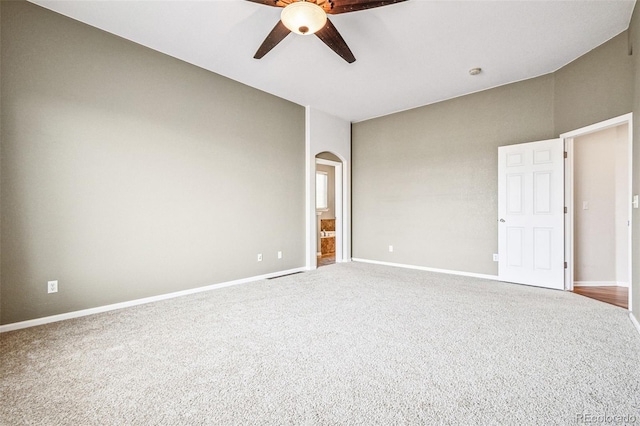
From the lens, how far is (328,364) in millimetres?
1982

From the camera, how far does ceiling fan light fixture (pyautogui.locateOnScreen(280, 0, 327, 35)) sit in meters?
2.21

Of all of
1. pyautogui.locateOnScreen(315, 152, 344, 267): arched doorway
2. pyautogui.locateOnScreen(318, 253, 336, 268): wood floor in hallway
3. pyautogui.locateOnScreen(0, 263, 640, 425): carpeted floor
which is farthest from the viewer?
pyautogui.locateOnScreen(315, 152, 344, 267): arched doorway

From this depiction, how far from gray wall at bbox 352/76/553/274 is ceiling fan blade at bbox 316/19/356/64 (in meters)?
2.84

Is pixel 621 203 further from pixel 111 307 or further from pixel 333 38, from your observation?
pixel 111 307

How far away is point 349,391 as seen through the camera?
168 centimetres

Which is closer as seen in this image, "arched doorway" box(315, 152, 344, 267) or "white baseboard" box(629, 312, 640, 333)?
"white baseboard" box(629, 312, 640, 333)

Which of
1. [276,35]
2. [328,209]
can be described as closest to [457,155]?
[276,35]

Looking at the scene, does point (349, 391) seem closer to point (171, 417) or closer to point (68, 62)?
point (171, 417)

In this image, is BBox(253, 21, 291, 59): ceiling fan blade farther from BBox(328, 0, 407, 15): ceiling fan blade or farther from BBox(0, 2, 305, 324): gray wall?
BBox(0, 2, 305, 324): gray wall

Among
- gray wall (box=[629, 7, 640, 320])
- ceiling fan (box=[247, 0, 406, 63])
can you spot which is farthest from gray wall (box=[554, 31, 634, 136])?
ceiling fan (box=[247, 0, 406, 63])

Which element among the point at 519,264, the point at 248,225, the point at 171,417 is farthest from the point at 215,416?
the point at 519,264

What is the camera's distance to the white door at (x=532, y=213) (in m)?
3.94

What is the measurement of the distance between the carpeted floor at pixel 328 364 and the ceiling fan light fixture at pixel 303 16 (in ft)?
8.31

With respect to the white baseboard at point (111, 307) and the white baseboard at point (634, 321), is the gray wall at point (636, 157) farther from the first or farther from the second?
the white baseboard at point (111, 307)
